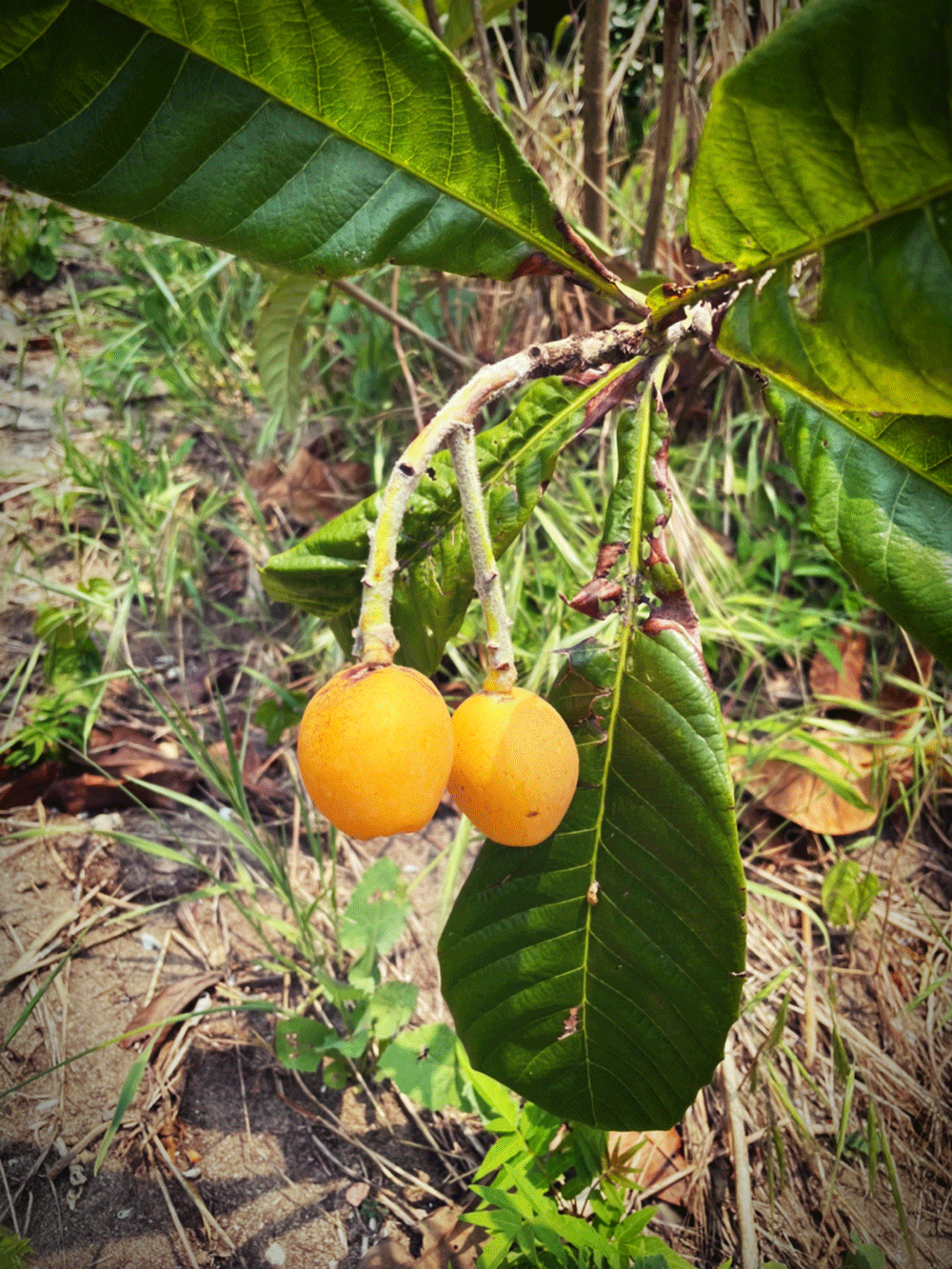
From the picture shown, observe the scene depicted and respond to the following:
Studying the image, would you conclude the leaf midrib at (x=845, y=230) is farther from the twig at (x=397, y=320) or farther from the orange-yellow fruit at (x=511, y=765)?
the twig at (x=397, y=320)

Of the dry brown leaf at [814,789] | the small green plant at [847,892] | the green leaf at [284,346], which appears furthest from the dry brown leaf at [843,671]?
the green leaf at [284,346]

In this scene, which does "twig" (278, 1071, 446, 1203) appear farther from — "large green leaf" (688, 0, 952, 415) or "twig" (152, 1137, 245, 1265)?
"large green leaf" (688, 0, 952, 415)

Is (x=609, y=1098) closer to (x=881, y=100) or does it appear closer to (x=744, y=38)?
(x=881, y=100)

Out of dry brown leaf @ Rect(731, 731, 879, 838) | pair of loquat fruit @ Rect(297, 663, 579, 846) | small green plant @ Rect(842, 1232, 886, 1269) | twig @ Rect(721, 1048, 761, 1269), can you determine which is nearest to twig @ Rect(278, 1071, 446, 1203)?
twig @ Rect(721, 1048, 761, 1269)

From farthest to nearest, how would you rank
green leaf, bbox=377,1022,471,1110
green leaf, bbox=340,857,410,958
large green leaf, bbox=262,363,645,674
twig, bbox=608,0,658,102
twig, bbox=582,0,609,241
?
twig, bbox=608,0,658,102 < twig, bbox=582,0,609,241 < green leaf, bbox=340,857,410,958 < green leaf, bbox=377,1022,471,1110 < large green leaf, bbox=262,363,645,674

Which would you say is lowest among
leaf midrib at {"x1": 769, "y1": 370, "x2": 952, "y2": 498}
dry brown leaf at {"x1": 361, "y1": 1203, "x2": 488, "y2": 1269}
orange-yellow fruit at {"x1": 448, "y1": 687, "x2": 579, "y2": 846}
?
dry brown leaf at {"x1": 361, "y1": 1203, "x2": 488, "y2": 1269}

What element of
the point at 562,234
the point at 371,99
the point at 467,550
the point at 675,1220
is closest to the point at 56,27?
the point at 371,99
